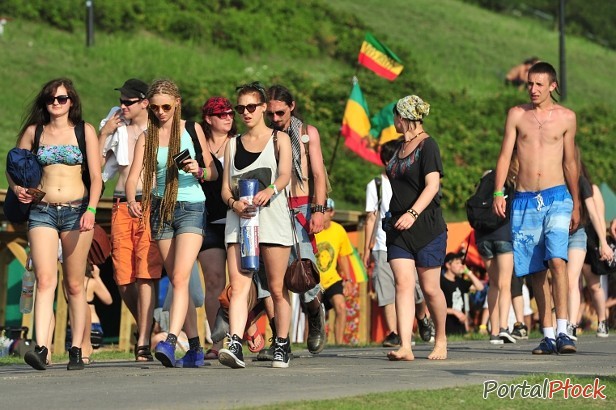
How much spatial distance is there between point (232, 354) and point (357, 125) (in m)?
12.4

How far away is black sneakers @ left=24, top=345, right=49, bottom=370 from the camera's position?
977cm

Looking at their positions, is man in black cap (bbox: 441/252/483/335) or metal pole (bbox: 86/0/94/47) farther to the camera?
metal pole (bbox: 86/0/94/47)

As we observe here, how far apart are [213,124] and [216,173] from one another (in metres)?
1.37

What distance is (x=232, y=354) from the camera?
374 inches

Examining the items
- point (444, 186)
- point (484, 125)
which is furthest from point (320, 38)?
point (444, 186)

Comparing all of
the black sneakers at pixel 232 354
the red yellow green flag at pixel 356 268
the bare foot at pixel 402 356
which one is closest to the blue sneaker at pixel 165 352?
the black sneakers at pixel 232 354

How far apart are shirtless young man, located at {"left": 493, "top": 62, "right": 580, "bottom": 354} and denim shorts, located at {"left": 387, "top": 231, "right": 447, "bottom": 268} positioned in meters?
0.95

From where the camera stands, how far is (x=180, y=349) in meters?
14.7

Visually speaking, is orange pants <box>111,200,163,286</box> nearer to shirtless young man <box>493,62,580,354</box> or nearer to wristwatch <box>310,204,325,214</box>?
wristwatch <box>310,204,325,214</box>

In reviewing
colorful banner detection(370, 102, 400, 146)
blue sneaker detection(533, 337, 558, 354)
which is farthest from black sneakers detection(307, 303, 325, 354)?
colorful banner detection(370, 102, 400, 146)

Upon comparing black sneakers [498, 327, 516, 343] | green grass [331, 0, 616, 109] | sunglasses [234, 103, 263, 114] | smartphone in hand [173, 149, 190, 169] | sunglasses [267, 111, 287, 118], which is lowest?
black sneakers [498, 327, 516, 343]

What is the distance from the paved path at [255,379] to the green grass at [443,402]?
0.74ft

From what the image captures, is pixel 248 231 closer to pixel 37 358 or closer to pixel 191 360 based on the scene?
pixel 191 360

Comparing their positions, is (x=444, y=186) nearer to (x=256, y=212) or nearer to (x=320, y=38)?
(x=320, y=38)
